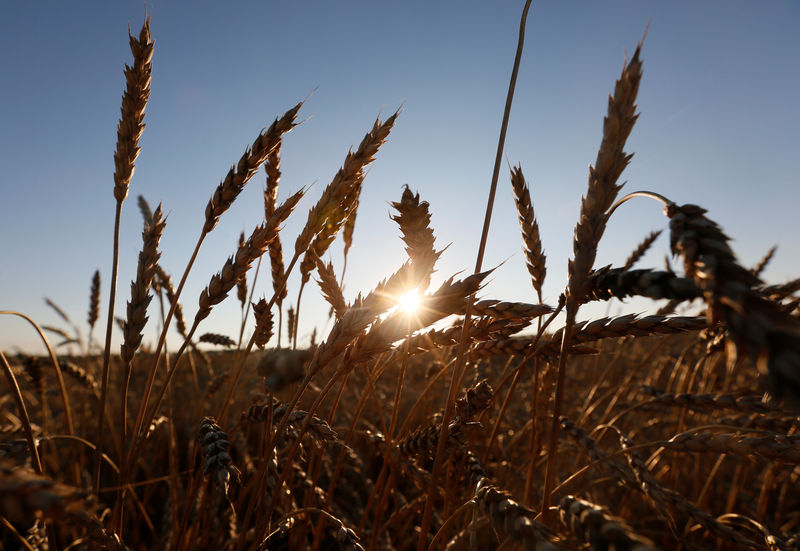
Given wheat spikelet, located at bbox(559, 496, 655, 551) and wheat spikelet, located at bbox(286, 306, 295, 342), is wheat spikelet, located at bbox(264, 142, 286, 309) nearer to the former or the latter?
wheat spikelet, located at bbox(286, 306, 295, 342)

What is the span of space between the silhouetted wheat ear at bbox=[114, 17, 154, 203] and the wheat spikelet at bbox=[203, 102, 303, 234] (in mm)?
306

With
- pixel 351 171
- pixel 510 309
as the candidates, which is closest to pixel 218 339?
pixel 351 171

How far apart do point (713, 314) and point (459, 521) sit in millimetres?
Result: 1824

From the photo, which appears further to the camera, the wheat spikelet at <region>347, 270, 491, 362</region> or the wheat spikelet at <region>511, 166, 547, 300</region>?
the wheat spikelet at <region>511, 166, 547, 300</region>

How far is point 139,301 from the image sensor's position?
125 cm

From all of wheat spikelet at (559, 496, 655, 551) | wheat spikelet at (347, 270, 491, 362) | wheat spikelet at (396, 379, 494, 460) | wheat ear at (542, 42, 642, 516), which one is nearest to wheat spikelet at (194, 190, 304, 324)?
wheat spikelet at (347, 270, 491, 362)

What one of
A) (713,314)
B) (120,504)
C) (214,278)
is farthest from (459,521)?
(713,314)

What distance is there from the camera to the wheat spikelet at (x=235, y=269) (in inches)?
50.6

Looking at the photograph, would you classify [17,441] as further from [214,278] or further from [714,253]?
[714,253]

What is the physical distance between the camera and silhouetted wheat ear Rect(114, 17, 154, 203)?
4.59 feet

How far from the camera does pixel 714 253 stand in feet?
2.05

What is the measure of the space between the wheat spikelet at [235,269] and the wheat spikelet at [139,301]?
0.16 m

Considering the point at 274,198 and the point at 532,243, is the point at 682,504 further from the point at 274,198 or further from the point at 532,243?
the point at 274,198

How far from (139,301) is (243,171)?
527mm
